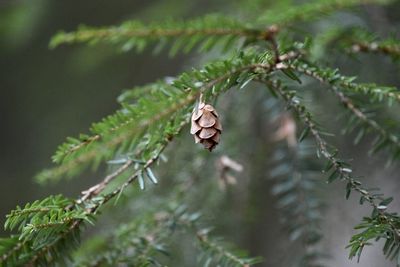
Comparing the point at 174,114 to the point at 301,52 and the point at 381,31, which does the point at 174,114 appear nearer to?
the point at 301,52

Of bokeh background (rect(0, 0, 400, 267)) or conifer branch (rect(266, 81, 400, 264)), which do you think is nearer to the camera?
conifer branch (rect(266, 81, 400, 264))

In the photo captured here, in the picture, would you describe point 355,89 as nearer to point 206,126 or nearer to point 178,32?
point 206,126

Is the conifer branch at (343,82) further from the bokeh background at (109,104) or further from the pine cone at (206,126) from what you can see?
the bokeh background at (109,104)

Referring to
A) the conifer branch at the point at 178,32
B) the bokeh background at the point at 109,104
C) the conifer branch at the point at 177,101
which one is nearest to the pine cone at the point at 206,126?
the conifer branch at the point at 177,101

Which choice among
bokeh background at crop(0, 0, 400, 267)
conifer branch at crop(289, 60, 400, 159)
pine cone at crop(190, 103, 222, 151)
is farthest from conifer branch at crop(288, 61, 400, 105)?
bokeh background at crop(0, 0, 400, 267)

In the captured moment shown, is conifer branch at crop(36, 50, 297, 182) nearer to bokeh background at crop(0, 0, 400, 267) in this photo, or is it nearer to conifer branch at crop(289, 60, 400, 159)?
conifer branch at crop(289, 60, 400, 159)

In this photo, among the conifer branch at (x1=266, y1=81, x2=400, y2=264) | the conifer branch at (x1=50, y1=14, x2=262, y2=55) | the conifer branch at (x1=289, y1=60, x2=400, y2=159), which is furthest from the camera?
the conifer branch at (x1=50, y1=14, x2=262, y2=55)

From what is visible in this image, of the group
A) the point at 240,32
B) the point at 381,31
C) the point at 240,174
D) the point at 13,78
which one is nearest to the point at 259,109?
the point at 240,174

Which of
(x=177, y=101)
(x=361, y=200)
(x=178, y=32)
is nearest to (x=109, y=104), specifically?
(x=178, y=32)
